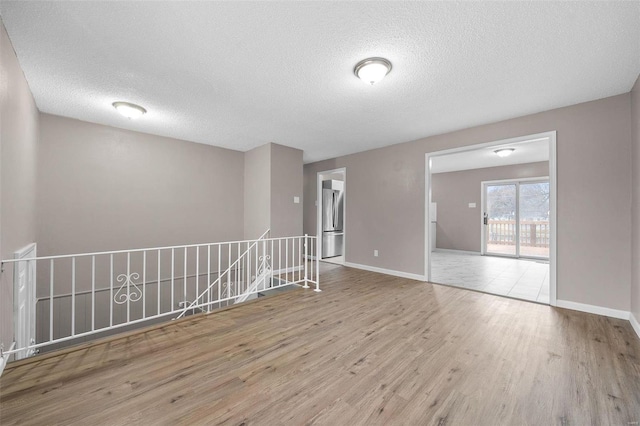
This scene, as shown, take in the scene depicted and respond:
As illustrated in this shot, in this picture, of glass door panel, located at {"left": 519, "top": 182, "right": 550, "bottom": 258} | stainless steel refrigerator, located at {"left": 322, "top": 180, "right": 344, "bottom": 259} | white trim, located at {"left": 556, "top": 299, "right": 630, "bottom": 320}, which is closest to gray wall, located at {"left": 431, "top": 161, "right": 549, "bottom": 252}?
glass door panel, located at {"left": 519, "top": 182, "right": 550, "bottom": 258}

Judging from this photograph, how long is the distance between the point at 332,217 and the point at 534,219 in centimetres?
536

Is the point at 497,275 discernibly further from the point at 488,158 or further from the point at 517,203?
the point at 517,203

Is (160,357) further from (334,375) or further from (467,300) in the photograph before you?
(467,300)

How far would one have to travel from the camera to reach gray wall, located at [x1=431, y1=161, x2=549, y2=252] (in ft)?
24.3

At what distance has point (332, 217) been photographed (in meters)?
6.64

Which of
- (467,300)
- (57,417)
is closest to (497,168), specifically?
(467,300)

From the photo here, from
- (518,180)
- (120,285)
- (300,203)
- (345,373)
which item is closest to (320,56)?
(345,373)

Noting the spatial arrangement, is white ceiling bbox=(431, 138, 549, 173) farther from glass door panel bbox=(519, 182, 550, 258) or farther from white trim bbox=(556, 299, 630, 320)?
white trim bbox=(556, 299, 630, 320)

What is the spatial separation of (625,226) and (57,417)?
5.13 metres

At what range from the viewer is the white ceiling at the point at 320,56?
1.72 meters

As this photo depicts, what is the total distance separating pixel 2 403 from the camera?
1.51m

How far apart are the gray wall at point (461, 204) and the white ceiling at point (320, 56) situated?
14.8 ft

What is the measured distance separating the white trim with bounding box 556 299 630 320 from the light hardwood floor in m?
0.14

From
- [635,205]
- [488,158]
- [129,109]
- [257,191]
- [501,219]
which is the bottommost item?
[501,219]
